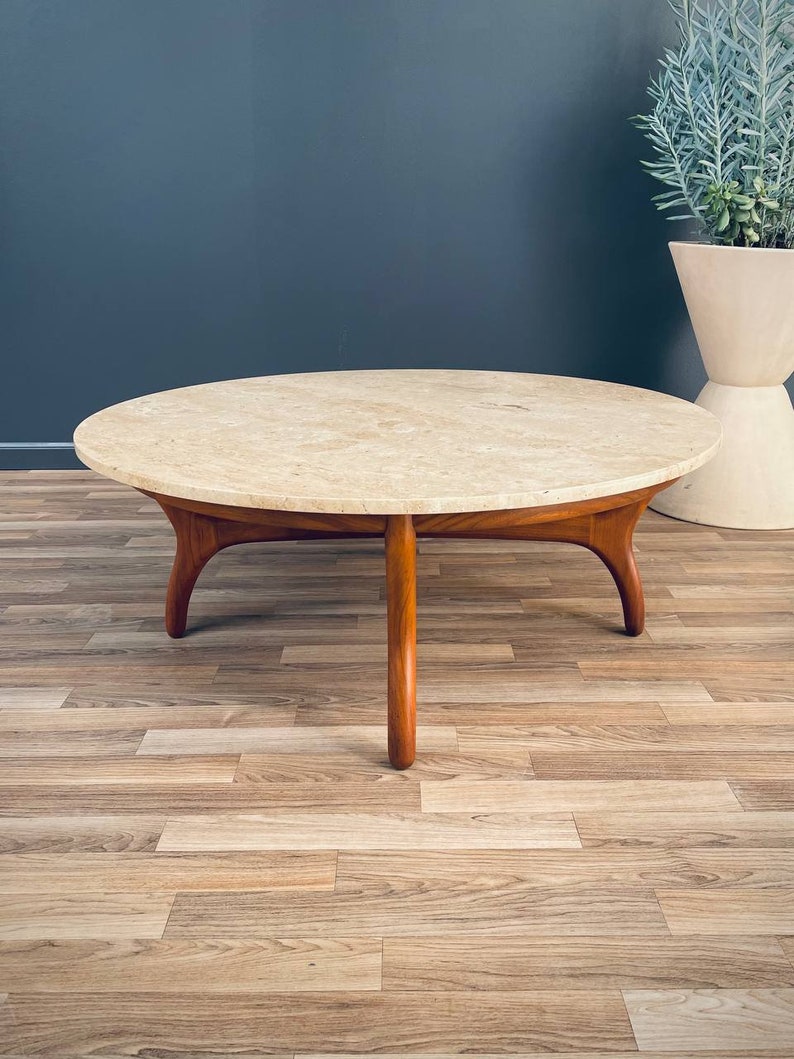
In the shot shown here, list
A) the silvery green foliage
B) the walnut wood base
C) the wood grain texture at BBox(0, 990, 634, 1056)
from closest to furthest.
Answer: the wood grain texture at BBox(0, 990, 634, 1056)
the walnut wood base
the silvery green foliage

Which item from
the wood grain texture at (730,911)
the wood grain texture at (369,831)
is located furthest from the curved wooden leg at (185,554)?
the wood grain texture at (730,911)

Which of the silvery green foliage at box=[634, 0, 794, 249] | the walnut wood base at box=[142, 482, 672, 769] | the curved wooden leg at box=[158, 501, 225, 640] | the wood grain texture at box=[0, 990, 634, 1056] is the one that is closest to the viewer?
the wood grain texture at box=[0, 990, 634, 1056]

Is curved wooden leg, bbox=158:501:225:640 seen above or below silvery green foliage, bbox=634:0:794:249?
below

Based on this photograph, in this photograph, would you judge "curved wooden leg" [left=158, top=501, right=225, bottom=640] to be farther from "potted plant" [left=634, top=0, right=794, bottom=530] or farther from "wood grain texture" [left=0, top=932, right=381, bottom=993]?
"potted plant" [left=634, top=0, right=794, bottom=530]

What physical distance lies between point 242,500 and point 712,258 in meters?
1.43

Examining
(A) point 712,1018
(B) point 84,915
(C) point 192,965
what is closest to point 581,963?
(A) point 712,1018

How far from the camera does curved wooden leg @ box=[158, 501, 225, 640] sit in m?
1.53

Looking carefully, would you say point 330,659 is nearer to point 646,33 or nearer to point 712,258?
point 712,258

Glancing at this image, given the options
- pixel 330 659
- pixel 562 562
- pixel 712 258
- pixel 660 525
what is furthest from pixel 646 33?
pixel 330 659

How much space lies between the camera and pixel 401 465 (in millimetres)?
1247

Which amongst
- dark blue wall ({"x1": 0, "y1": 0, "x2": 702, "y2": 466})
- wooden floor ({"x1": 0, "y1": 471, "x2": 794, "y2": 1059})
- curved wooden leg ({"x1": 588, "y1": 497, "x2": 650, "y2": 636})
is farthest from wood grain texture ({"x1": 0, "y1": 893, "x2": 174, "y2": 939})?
dark blue wall ({"x1": 0, "y1": 0, "x2": 702, "y2": 466})

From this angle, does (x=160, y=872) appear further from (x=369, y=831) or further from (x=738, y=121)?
(x=738, y=121)

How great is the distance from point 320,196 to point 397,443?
1522mm

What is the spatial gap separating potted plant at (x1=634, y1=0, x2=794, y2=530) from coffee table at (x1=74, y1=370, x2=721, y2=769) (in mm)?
555
